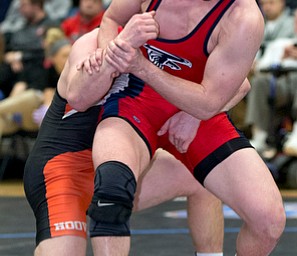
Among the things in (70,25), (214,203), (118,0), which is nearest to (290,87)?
(70,25)

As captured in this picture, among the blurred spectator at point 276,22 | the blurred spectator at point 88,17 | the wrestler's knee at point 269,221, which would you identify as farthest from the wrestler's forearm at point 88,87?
the blurred spectator at point 276,22

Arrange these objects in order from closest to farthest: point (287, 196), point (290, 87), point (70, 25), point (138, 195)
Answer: point (138, 195) < point (287, 196) < point (290, 87) < point (70, 25)

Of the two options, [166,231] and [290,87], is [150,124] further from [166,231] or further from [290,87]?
[290,87]

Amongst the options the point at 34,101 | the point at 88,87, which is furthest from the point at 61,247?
the point at 34,101

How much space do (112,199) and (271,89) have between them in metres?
4.72

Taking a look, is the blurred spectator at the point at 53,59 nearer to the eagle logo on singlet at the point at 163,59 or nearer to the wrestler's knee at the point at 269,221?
the eagle logo on singlet at the point at 163,59

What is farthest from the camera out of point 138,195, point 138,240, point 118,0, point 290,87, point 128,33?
point 290,87

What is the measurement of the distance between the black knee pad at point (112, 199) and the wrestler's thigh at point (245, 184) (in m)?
0.43

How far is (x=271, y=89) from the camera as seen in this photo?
7453mm

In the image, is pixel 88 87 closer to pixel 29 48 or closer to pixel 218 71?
pixel 218 71

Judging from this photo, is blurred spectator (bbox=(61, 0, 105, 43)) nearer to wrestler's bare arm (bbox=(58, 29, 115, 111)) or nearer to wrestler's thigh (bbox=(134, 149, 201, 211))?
wrestler's thigh (bbox=(134, 149, 201, 211))

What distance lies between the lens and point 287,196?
6.60 m

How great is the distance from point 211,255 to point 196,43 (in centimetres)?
97

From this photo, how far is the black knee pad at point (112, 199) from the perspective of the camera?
9.55 feet
